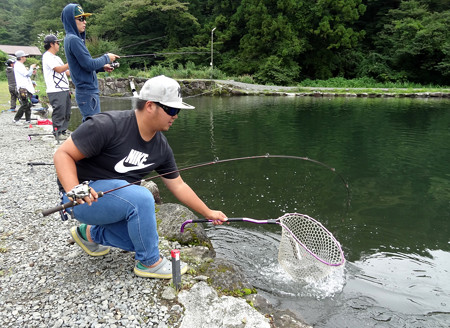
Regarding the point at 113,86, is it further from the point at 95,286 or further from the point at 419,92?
the point at 95,286

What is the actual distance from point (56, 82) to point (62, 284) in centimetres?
536

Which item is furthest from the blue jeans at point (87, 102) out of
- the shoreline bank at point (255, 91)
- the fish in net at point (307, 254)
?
the shoreline bank at point (255, 91)

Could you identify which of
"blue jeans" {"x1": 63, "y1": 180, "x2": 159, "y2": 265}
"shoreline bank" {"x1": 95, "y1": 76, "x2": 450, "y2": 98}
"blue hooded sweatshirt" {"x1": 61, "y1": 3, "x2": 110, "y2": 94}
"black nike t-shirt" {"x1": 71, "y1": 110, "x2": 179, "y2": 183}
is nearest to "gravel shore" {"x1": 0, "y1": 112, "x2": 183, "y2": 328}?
"blue jeans" {"x1": 63, "y1": 180, "x2": 159, "y2": 265}

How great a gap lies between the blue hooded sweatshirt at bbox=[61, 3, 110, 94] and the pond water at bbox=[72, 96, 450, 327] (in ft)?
8.47

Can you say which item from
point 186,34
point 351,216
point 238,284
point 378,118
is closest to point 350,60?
point 186,34

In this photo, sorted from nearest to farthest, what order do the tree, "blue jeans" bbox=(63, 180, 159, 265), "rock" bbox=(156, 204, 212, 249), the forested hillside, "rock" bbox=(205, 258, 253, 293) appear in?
"blue jeans" bbox=(63, 180, 159, 265), "rock" bbox=(205, 258, 253, 293), "rock" bbox=(156, 204, 212, 249), the tree, the forested hillside

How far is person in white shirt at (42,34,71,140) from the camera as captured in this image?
21.5ft

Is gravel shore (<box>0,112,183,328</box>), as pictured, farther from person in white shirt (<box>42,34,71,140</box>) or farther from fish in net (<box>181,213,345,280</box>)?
person in white shirt (<box>42,34,71,140</box>)

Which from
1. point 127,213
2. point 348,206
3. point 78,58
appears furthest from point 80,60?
point 348,206

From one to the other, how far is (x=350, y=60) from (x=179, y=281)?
40.1 metres

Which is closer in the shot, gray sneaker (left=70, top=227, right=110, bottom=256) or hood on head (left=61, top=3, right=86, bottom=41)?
gray sneaker (left=70, top=227, right=110, bottom=256)

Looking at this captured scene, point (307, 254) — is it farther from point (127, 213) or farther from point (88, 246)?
point (88, 246)

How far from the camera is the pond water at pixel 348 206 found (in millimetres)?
3580

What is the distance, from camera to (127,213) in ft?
8.54
